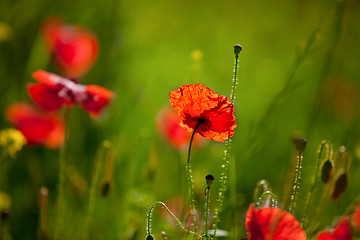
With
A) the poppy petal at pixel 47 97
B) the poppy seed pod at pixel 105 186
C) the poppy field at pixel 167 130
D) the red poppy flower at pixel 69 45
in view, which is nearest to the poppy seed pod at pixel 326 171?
the poppy field at pixel 167 130

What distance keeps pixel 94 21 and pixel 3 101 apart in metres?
0.63

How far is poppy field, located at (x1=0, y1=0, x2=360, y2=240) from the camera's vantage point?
66cm

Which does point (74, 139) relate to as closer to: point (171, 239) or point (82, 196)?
point (82, 196)

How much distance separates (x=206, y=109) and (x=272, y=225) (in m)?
0.16

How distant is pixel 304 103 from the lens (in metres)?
2.07

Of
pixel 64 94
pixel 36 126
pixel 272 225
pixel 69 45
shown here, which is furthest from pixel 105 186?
pixel 69 45

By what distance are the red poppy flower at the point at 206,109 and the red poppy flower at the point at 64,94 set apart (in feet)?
0.62

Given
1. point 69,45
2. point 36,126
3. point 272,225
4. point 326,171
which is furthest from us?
point 69,45

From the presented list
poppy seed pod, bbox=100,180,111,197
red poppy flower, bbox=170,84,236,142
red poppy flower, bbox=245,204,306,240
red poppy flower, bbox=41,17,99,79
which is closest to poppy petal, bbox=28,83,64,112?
poppy seed pod, bbox=100,180,111,197

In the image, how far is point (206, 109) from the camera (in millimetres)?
590

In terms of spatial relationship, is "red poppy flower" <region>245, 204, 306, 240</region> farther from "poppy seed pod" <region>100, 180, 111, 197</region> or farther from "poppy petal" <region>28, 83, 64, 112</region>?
"poppy petal" <region>28, 83, 64, 112</region>

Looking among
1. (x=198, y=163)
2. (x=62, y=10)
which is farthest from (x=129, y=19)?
(x=198, y=163)

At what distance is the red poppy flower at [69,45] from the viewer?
1391 mm

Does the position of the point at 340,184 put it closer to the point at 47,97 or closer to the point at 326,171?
the point at 326,171
